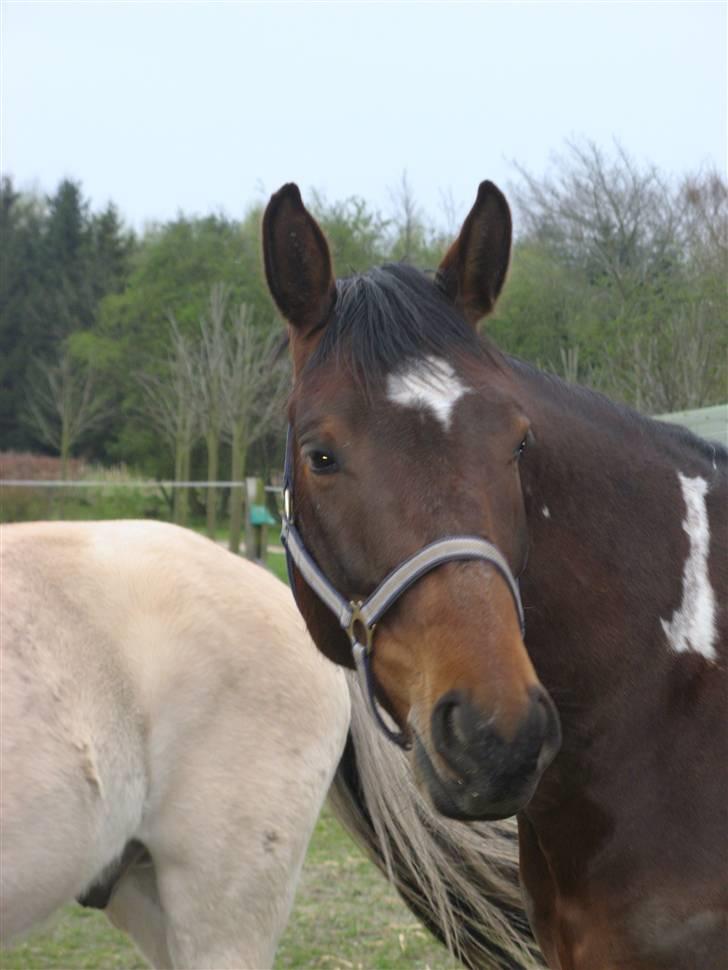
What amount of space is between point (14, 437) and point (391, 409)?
103 feet

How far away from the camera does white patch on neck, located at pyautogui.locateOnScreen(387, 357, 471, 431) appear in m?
1.53

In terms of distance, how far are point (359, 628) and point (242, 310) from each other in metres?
16.1

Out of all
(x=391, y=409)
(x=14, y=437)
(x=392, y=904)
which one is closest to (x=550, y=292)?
(x=392, y=904)

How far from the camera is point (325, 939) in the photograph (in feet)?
13.9

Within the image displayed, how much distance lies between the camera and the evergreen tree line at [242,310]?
7.11m

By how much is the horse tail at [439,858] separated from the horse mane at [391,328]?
4.31 feet

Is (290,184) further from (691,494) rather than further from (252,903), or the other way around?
(252,903)

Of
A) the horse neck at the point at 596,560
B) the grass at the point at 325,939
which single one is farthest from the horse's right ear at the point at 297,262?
the grass at the point at 325,939

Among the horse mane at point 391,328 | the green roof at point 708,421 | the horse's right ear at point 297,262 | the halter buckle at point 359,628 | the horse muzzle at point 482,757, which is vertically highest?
the horse's right ear at point 297,262

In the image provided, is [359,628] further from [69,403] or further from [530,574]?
[69,403]

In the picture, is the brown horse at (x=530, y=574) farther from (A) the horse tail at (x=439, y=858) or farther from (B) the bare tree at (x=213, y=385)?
(B) the bare tree at (x=213, y=385)

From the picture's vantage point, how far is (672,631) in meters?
1.77

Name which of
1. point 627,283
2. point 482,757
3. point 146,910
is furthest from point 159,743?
point 627,283

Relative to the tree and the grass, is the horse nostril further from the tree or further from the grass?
the tree
